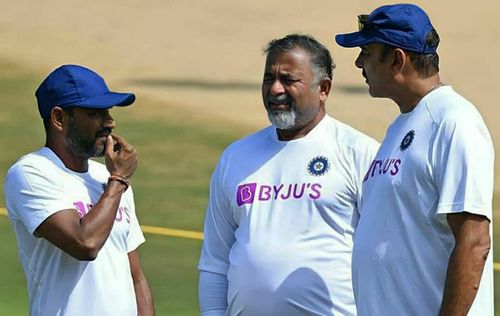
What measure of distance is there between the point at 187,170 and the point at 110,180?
483 centimetres

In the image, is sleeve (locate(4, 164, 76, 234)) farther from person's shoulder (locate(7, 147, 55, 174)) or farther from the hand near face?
the hand near face

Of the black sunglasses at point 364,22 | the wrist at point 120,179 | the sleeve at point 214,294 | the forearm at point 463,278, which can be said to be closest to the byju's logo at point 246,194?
the sleeve at point 214,294

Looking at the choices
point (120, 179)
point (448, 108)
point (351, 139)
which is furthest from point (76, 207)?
point (448, 108)

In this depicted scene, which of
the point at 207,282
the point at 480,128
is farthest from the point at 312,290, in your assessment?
the point at 480,128

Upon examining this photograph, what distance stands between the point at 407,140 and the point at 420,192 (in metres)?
0.19

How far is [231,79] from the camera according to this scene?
11500 mm

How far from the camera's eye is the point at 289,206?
521 centimetres

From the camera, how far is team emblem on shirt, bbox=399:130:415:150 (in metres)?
4.34

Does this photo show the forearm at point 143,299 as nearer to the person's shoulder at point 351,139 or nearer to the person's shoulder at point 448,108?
the person's shoulder at point 351,139

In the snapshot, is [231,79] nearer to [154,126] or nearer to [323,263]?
[154,126]

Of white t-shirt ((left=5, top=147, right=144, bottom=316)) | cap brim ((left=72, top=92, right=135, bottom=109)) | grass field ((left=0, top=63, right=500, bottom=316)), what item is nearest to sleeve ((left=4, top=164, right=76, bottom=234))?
white t-shirt ((left=5, top=147, right=144, bottom=316))

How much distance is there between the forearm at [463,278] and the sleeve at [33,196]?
5.54 feet

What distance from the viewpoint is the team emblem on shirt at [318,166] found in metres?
5.24

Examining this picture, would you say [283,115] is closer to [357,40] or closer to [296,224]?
[296,224]
